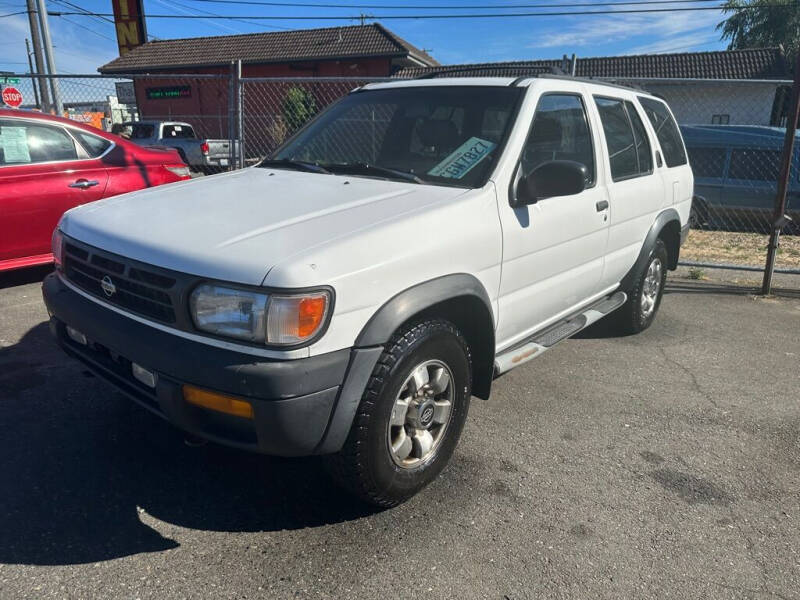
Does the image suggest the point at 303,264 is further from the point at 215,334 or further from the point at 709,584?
the point at 709,584

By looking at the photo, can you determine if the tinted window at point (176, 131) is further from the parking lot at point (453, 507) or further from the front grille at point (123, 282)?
the front grille at point (123, 282)

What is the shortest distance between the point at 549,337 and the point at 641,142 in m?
1.97

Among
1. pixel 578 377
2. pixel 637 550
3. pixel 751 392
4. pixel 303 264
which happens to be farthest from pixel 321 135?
pixel 751 392

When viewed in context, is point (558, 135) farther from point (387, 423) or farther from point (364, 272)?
point (387, 423)

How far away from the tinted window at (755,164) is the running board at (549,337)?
7776 millimetres

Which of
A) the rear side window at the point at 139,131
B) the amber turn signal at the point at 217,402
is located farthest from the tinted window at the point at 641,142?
the rear side window at the point at 139,131

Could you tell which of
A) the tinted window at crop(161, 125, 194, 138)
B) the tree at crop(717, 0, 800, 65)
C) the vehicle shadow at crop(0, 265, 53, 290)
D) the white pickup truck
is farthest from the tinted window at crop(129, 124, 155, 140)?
the tree at crop(717, 0, 800, 65)

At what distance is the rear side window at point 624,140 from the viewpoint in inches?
163

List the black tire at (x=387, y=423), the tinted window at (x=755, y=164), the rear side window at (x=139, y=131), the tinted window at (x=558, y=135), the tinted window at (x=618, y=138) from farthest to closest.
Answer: the rear side window at (x=139, y=131) < the tinted window at (x=755, y=164) < the tinted window at (x=618, y=138) < the tinted window at (x=558, y=135) < the black tire at (x=387, y=423)

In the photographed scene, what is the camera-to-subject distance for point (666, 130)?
17.2 feet

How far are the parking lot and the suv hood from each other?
110cm

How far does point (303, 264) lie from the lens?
2150 millimetres

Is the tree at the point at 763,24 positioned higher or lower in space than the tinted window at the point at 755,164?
higher

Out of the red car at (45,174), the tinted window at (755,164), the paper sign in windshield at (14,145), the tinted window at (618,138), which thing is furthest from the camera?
the tinted window at (755,164)
